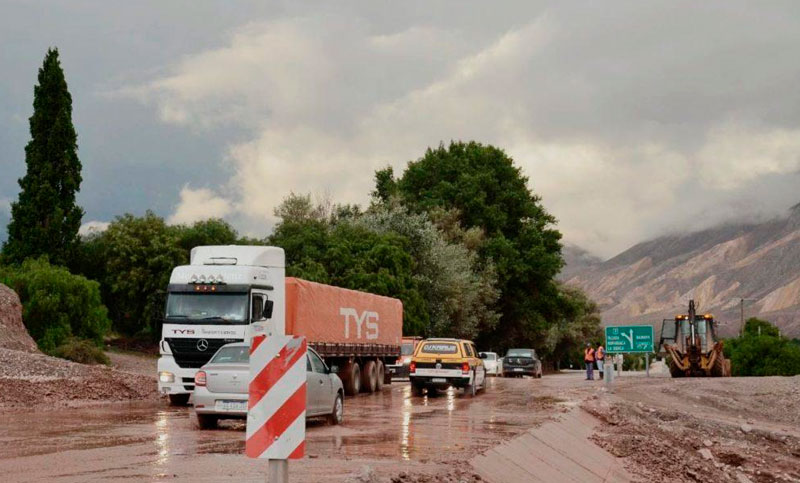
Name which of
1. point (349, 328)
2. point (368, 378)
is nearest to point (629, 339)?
point (368, 378)

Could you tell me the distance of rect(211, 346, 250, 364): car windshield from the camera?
64.0ft

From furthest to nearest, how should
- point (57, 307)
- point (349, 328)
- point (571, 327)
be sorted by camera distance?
1. point (571, 327)
2. point (57, 307)
3. point (349, 328)

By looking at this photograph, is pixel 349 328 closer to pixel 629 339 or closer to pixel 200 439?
pixel 200 439

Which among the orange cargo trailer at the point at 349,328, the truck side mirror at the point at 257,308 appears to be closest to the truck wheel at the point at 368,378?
the orange cargo trailer at the point at 349,328

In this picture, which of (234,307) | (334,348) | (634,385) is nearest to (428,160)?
(634,385)

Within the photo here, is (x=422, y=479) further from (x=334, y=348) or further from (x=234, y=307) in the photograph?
(x=334, y=348)

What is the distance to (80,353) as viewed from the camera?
4053 centimetres

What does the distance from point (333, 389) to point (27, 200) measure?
1589 inches

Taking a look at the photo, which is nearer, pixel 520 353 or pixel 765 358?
pixel 520 353

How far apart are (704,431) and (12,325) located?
81.4 ft

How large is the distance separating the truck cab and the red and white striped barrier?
15985mm

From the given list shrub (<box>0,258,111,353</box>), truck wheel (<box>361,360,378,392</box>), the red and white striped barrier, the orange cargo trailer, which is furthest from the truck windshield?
shrub (<box>0,258,111,353</box>)

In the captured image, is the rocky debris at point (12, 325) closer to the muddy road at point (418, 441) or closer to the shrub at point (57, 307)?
the shrub at point (57, 307)

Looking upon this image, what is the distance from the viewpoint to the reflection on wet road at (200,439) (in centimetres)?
1266
